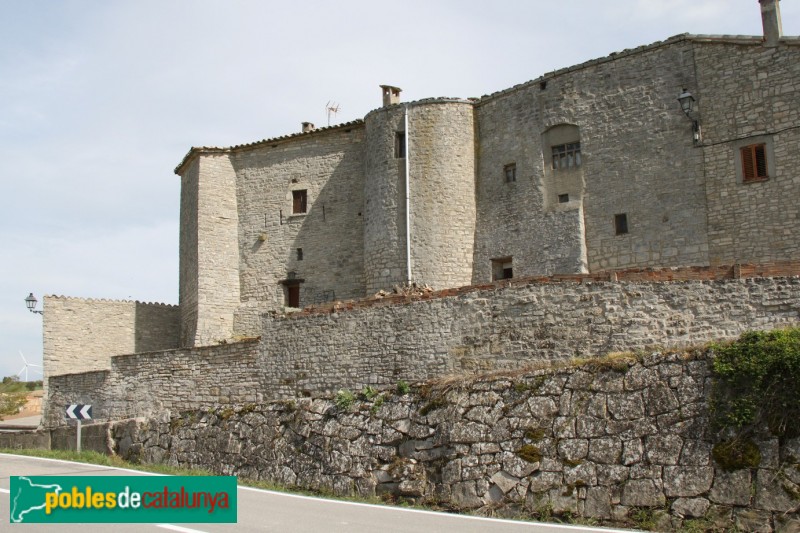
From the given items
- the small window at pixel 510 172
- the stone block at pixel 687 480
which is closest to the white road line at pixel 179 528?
the stone block at pixel 687 480

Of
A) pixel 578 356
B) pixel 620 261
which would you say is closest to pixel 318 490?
pixel 578 356

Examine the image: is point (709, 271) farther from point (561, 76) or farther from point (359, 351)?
point (561, 76)

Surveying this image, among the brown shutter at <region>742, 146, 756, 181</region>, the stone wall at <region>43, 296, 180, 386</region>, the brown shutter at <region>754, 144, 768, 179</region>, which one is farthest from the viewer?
the stone wall at <region>43, 296, 180, 386</region>

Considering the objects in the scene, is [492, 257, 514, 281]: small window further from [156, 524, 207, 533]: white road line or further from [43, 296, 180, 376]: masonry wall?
[156, 524, 207, 533]: white road line

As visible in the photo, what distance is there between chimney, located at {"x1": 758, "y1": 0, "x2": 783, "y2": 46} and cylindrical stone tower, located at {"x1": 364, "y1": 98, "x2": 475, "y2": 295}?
972cm

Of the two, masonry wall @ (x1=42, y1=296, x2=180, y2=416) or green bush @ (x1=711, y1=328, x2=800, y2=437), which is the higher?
masonry wall @ (x1=42, y1=296, x2=180, y2=416)

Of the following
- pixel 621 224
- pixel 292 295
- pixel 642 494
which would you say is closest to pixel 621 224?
pixel 621 224

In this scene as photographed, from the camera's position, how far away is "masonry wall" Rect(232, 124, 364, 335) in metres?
31.3

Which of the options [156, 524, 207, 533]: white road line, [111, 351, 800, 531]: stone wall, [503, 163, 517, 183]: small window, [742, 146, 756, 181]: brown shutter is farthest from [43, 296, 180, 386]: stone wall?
[742, 146, 756, 181]: brown shutter

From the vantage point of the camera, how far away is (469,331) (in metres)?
18.8

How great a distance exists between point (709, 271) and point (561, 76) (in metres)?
12.8

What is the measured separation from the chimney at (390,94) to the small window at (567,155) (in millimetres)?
6967

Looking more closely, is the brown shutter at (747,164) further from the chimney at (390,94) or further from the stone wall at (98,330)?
the stone wall at (98,330)

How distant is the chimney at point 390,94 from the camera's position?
104 ft
